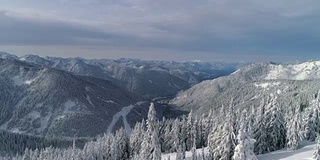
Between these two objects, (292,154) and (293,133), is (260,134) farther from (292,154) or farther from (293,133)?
(292,154)

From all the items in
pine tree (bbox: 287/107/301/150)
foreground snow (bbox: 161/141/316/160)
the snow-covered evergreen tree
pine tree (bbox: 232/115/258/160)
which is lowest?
the snow-covered evergreen tree

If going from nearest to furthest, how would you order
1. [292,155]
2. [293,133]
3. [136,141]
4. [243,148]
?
1. [243,148]
2. [292,155]
3. [293,133]
4. [136,141]

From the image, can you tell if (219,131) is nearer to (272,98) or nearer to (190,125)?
(272,98)

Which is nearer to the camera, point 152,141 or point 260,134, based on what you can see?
point 152,141

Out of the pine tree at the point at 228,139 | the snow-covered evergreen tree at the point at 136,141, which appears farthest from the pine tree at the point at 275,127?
the snow-covered evergreen tree at the point at 136,141

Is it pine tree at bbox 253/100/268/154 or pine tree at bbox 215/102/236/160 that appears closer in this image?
pine tree at bbox 215/102/236/160

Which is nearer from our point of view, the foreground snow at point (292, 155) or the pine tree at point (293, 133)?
the foreground snow at point (292, 155)

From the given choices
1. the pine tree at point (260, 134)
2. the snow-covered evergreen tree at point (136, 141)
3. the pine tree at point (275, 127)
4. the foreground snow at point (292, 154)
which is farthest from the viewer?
the snow-covered evergreen tree at point (136, 141)

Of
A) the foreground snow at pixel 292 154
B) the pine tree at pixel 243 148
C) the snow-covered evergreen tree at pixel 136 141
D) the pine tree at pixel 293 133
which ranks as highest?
the pine tree at pixel 243 148

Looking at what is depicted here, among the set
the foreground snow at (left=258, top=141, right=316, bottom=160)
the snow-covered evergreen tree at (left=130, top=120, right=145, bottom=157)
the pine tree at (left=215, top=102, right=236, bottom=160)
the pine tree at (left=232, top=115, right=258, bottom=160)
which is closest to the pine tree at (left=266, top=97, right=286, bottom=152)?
the foreground snow at (left=258, top=141, right=316, bottom=160)

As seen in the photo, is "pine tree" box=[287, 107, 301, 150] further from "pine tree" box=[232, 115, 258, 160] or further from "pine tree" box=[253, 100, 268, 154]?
"pine tree" box=[232, 115, 258, 160]

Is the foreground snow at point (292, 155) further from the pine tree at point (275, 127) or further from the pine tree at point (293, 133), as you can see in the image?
the pine tree at point (275, 127)

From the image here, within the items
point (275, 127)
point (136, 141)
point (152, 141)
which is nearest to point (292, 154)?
point (275, 127)
